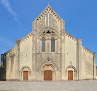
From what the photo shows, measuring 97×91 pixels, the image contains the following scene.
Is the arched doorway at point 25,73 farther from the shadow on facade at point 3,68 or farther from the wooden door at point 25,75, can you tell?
the shadow on facade at point 3,68

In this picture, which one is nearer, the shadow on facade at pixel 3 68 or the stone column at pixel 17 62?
the stone column at pixel 17 62

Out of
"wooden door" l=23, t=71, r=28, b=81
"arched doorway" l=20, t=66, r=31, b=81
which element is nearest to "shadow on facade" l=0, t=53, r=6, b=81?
"arched doorway" l=20, t=66, r=31, b=81

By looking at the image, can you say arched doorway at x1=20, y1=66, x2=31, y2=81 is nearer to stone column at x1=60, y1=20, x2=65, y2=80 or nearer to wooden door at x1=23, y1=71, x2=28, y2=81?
wooden door at x1=23, y1=71, x2=28, y2=81

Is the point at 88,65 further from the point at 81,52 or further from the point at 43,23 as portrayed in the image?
the point at 43,23

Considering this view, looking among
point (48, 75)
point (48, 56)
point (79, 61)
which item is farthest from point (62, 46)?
point (48, 75)

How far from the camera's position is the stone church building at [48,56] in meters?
27.1

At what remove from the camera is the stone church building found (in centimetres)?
2709

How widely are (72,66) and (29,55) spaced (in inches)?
343

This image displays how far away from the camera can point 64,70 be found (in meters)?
26.9

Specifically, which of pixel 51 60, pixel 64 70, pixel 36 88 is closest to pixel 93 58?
pixel 64 70

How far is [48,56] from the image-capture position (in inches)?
1080

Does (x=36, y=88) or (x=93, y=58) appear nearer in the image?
(x=36, y=88)

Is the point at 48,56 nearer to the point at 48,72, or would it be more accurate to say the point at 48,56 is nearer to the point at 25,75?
the point at 48,72

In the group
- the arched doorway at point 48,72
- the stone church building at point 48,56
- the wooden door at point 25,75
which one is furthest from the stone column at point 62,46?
the wooden door at point 25,75
